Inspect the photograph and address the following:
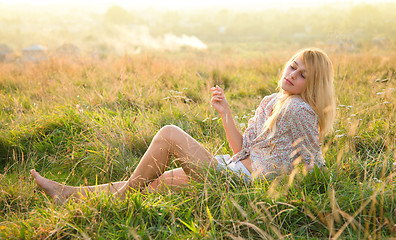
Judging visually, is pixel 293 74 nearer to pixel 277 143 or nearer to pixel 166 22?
pixel 277 143

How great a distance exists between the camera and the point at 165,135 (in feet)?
8.45

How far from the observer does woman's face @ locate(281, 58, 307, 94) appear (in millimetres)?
2504

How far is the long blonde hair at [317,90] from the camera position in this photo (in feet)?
8.03

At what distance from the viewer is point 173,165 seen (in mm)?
3127

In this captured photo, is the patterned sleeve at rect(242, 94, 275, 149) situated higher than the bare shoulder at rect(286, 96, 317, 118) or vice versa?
the bare shoulder at rect(286, 96, 317, 118)

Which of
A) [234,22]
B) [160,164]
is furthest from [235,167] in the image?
[234,22]

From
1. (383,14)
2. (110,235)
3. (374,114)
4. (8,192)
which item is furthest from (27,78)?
(383,14)

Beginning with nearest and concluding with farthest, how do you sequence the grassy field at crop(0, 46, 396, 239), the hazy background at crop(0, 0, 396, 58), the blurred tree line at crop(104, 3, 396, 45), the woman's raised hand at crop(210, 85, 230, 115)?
1. the grassy field at crop(0, 46, 396, 239)
2. the woman's raised hand at crop(210, 85, 230, 115)
3. the hazy background at crop(0, 0, 396, 58)
4. the blurred tree line at crop(104, 3, 396, 45)

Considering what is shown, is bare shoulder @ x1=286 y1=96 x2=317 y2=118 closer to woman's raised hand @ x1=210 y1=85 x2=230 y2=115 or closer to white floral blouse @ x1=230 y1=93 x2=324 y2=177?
white floral blouse @ x1=230 y1=93 x2=324 y2=177

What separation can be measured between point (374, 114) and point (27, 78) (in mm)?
5689

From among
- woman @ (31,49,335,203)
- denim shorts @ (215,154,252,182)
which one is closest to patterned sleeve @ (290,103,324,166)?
woman @ (31,49,335,203)

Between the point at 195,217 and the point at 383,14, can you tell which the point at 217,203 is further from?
the point at 383,14

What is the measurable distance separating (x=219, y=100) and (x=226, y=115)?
0.14 metres

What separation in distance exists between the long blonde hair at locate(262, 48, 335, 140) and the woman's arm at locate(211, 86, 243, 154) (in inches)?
15.7
